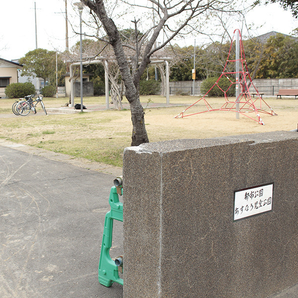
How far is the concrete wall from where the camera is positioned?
6.84 ft

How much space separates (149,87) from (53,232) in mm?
39682

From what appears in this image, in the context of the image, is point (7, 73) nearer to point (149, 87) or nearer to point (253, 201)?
point (149, 87)

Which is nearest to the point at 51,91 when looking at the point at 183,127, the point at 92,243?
the point at 183,127

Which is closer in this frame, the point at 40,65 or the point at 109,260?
the point at 109,260

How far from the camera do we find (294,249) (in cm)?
284

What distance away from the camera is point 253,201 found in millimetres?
2502

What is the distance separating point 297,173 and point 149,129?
10081 millimetres

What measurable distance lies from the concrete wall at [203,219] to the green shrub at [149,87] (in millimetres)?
40611

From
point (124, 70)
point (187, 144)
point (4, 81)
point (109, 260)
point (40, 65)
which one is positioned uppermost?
point (40, 65)

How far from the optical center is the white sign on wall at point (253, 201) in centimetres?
241

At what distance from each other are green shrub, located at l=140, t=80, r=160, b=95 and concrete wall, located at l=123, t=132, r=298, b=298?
4061cm

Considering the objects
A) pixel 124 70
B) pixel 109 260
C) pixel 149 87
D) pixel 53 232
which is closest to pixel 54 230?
pixel 53 232

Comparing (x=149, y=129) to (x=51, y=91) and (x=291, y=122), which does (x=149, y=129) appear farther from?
(x=51, y=91)

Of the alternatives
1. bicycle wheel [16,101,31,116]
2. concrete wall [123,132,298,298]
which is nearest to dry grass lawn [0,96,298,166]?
concrete wall [123,132,298,298]
